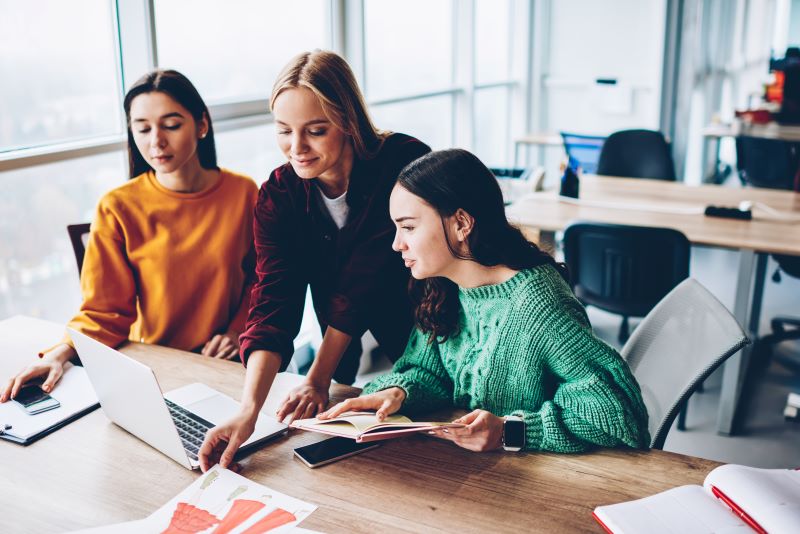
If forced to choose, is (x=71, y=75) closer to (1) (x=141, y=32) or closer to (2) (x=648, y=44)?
(1) (x=141, y=32)

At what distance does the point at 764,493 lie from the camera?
1006 millimetres

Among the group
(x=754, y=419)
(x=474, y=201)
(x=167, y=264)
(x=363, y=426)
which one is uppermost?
(x=474, y=201)

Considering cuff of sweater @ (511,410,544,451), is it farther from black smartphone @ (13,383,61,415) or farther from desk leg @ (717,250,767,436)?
desk leg @ (717,250,767,436)

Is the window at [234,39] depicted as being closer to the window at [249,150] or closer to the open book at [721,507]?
the window at [249,150]

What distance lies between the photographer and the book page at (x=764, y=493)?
0.96 metres

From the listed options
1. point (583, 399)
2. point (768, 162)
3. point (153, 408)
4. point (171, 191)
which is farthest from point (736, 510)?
point (768, 162)

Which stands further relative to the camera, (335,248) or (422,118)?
(422,118)

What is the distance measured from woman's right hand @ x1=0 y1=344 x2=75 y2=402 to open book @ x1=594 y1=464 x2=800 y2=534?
1.13m

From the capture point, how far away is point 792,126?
4.93 metres

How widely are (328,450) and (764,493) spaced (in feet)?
2.18

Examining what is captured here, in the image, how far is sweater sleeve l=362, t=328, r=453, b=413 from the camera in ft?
4.56

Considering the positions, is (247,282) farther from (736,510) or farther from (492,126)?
(492,126)

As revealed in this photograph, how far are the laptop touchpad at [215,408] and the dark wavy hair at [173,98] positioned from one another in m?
0.71

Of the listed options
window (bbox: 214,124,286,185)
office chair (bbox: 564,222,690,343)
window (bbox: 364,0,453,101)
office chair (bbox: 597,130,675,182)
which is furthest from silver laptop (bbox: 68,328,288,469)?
office chair (bbox: 597,130,675,182)
